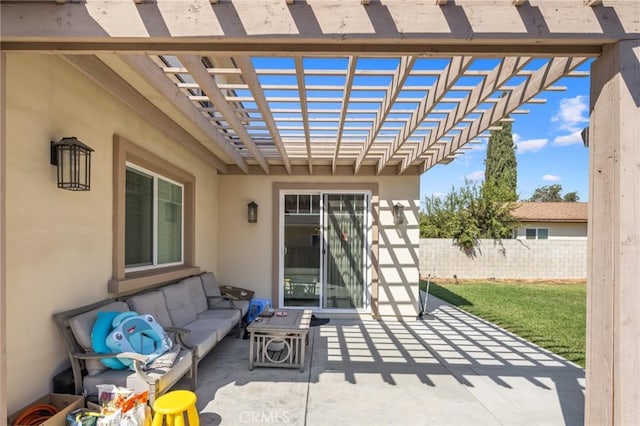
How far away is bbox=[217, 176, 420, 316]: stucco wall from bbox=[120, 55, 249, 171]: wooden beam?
2.11 metres

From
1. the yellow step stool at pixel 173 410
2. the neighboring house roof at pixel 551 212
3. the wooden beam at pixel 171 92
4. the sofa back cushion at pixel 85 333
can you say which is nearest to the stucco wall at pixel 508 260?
the neighboring house roof at pixel 551 212

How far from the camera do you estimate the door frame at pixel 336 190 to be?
729 centimetres

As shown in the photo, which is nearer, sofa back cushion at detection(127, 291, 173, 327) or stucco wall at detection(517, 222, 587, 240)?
sofa back cushion at detection(127, 291, 173, 327)

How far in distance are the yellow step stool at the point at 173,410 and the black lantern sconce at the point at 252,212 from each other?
4.78 metres

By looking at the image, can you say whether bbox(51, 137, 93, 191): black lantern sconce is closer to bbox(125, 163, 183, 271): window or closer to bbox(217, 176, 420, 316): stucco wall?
bbox(125, 163, 183, 271): window

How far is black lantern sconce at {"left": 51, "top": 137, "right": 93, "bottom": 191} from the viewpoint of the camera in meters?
2.90

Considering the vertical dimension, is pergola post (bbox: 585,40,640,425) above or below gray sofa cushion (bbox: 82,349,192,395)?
above

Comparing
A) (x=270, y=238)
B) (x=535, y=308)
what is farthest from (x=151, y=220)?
(x=535, y=308)

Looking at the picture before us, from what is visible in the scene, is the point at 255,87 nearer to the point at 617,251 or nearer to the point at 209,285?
the point at 617,251

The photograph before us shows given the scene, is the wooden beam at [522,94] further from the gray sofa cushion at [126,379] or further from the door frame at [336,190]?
the gray sofa cushion at [126,379]

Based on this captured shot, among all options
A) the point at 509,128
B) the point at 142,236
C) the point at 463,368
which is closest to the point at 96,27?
the point at 142,236

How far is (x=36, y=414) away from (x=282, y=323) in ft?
8.30

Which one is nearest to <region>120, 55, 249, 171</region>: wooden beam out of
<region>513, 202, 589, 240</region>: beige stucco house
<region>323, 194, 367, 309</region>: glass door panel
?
<region>323, 194, 367, 309</region>: glass door panel

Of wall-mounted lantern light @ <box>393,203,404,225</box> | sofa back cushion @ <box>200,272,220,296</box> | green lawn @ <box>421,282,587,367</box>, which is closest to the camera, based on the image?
green lawn @ <box>421,282,587,367</box>
